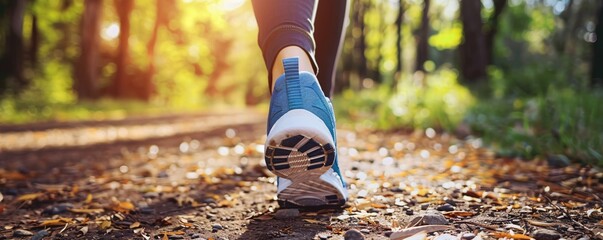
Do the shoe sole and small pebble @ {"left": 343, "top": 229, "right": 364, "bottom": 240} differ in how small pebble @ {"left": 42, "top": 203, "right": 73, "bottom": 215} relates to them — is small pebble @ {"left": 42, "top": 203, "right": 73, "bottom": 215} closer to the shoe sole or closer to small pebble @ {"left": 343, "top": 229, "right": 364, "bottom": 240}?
the shoe sole

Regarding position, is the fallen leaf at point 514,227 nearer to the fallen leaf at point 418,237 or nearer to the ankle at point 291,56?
the fallen leaf at point 418,237

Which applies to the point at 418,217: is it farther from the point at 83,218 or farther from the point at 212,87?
the point at 212,87

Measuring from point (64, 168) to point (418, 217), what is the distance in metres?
2.74

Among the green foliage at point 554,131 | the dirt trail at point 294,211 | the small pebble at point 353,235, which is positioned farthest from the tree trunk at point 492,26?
the small pebble at point 353,235

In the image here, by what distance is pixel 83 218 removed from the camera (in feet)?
6.00

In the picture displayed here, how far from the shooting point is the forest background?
4414 millimetres

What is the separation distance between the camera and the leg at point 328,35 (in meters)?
1.92

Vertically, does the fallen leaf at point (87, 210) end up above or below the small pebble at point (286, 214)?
below

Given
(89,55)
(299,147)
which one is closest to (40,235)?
(299,147)

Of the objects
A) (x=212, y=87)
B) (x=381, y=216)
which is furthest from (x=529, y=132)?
(x=212, y=87)

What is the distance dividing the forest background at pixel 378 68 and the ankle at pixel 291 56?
1.73 metres

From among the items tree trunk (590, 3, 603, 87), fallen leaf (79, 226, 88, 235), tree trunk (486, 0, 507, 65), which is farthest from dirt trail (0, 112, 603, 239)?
tree trunk (486, 0, 507, 65)

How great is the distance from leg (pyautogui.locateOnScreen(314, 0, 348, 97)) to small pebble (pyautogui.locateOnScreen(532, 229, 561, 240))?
91 centimetres

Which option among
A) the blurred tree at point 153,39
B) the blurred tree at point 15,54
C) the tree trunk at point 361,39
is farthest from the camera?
the blurred tree at point 153,39
